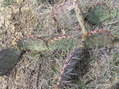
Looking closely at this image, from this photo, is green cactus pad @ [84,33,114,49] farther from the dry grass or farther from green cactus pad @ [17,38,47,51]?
green cactus pad @ [17,38,47,51]

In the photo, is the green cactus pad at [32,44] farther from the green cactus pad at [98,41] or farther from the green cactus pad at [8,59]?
the green cactus pad at [98,41]

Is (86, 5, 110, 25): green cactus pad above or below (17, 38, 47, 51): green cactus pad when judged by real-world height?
above

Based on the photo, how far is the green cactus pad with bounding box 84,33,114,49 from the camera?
2007mm

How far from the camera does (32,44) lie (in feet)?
7.18

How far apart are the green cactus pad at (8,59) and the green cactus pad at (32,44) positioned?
9 cm

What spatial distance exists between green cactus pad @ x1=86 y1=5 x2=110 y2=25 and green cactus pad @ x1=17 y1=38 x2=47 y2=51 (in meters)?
0.59

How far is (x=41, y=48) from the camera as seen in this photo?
2.20m

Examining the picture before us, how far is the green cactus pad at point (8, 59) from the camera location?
2.15m

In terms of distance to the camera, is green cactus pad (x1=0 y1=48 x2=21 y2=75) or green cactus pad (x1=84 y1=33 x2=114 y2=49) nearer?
green cactus pad (x1=84 y1=33 x2=114 y2=49)

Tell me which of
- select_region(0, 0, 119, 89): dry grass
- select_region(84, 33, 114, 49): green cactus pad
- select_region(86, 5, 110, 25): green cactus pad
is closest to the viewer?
select_region(84, 33, 114, 49): green cactus pad

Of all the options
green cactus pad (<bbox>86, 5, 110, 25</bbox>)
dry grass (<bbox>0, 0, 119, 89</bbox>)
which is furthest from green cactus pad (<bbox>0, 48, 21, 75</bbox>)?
green cactus pad (<bbox>86, 5, 110, 25</bbox>)

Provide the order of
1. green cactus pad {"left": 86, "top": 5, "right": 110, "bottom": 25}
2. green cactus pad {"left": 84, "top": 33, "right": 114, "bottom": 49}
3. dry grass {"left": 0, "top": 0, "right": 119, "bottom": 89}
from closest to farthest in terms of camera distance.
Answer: green cactus pad {"left": 84, "top": 33, "right": 114, "bottom": 49} → dry grass {"left": 0, "top": 0, "right": 119, "bottom": 89} → green cactus pad {"left": 86, "top": 5, "right": 110, "bottom": 25}

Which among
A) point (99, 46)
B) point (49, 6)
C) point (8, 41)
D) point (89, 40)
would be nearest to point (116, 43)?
point (99, 46)

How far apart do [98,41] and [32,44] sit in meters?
0.62
